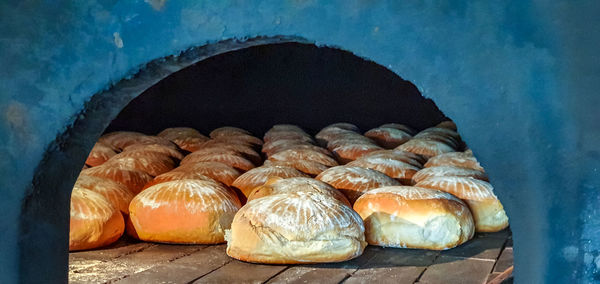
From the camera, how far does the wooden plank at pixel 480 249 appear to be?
3471 millimetres

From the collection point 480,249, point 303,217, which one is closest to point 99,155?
point 303,217

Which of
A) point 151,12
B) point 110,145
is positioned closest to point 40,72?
point 151,12

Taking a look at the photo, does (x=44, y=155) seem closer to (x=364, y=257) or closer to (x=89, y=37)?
(x=89, y=37)

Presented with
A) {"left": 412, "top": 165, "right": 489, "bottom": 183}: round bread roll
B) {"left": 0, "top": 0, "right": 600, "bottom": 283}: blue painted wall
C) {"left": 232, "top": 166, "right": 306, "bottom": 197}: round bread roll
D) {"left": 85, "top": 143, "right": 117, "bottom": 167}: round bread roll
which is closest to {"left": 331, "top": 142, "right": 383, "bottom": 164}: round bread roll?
{"left": 412, "top": 165, "right": 489, "bottom": 183}: round bread roll

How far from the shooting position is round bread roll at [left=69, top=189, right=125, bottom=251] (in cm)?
354

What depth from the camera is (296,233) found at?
10.8 feet

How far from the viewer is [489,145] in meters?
1.45

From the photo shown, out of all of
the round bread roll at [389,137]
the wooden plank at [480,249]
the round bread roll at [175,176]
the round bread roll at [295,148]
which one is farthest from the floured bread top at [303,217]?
the round bread roll at [389,137]

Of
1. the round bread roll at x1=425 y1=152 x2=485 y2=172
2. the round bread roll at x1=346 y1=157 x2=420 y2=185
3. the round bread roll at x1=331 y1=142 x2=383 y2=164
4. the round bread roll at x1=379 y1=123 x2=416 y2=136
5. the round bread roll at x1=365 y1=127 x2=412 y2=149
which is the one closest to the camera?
the round bread roll at x1=346 y1=157 x2=420 y2=185

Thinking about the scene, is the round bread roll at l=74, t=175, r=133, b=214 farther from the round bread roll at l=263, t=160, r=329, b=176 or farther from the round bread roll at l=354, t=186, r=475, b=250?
the round bread roll at l=354, t=186, r=475, b=250

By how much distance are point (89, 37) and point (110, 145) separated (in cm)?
529

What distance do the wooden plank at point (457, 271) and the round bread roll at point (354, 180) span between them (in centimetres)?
107

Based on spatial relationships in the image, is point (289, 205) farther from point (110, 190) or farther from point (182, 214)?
point (110, 190)

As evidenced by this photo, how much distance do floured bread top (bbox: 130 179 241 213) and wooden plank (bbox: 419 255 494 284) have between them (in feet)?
4.64
